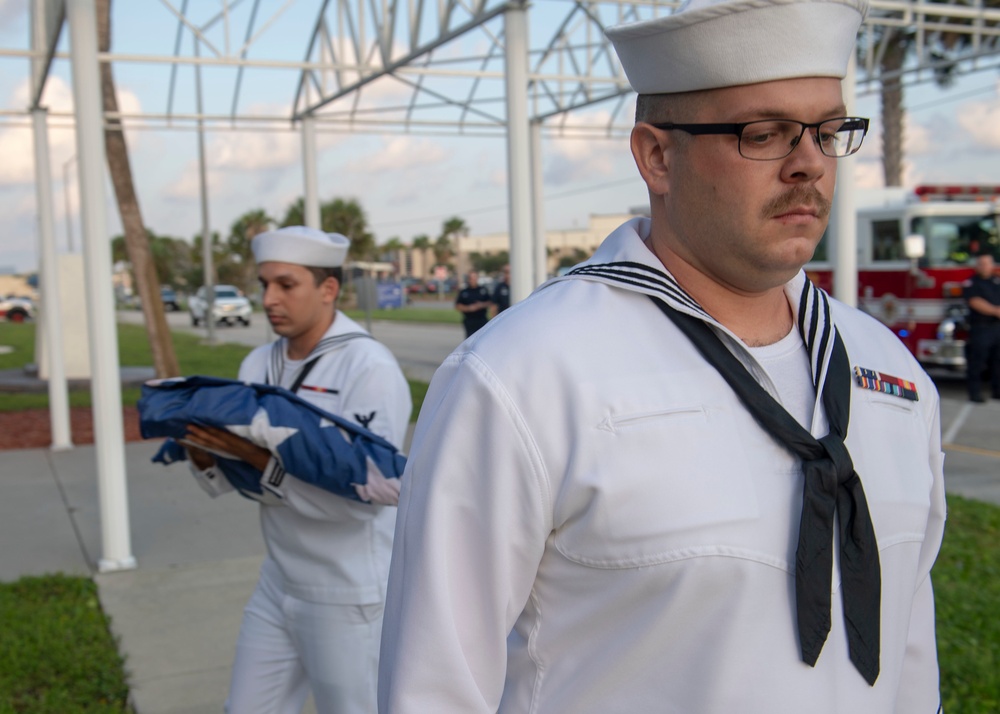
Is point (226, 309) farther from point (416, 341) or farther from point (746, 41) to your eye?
point (746, 41)

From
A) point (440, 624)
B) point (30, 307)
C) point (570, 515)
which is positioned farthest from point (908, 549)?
point (30, 307)

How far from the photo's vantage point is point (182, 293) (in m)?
84.8

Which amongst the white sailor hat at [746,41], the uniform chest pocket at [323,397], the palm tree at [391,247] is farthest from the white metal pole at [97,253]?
the palm tree at [391,247]

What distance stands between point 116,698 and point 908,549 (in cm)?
374

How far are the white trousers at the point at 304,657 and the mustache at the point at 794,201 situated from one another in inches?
78.7

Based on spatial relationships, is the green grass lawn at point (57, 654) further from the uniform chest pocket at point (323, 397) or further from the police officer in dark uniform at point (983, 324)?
the police officer in dark uniform at point (983, 324)

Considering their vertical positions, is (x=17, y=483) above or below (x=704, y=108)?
below

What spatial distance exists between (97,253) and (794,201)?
525cm

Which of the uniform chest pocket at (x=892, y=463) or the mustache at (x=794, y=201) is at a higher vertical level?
the mustache at (x=794, y=201)

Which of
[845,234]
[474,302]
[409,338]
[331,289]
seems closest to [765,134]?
[331,289]

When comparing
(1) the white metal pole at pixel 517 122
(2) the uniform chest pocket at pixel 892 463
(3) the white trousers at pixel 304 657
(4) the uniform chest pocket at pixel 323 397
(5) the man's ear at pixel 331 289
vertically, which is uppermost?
(1) the white metal pole at pixel 517 122

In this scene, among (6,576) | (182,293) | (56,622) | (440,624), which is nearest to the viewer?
(440,624)

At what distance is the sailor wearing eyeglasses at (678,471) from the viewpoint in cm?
140

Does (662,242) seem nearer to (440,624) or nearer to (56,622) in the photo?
(440,624)
